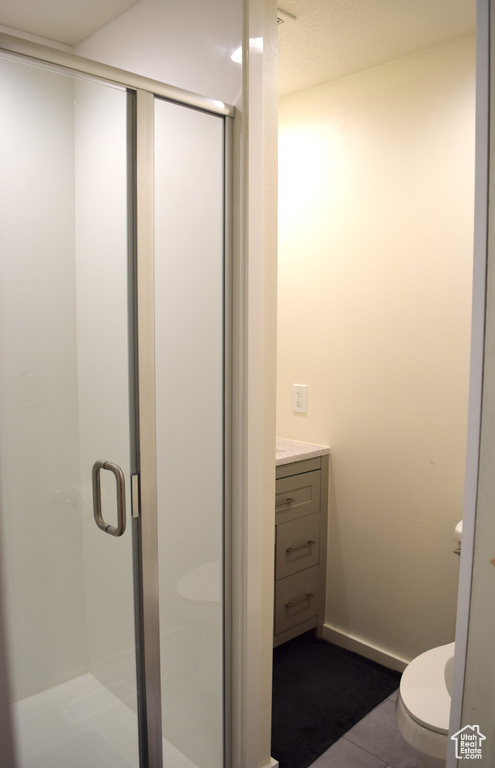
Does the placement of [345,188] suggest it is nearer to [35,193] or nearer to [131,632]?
[35,193]

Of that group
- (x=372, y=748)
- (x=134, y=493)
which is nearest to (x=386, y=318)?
(x=134, y=493)

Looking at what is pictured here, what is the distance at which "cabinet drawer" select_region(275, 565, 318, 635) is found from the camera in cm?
255

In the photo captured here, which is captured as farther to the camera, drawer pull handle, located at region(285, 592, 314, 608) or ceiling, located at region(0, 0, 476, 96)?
drawer pull handle, located at region(285, 592, 314, 608)

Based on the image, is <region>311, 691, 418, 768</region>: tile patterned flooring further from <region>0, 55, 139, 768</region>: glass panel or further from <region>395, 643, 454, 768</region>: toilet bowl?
<region>0, 55, 139, 768</region>: glass panel

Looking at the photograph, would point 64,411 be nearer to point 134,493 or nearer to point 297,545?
point 134,493

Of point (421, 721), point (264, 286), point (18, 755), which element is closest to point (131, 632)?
point (18, 755)

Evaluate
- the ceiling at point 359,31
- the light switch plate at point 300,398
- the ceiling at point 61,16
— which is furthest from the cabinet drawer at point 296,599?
the ceiling at point 61,16

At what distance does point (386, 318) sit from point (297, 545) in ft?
3.49

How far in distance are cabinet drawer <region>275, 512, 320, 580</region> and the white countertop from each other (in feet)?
0.92

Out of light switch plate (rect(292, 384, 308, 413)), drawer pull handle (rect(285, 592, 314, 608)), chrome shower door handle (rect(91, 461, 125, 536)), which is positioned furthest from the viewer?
Answer: light switch plate (rect(292, 384, 308, 413))

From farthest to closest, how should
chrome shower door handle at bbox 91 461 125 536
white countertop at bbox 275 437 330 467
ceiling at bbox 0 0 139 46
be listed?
white countertop at bbox 275 437 330 467
ceiling at bbox 0 0 139 46
chrome shower door handle at bbox 91 461 125 536

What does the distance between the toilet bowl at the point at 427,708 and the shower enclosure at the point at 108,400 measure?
0.62 meters

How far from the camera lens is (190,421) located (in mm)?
1659

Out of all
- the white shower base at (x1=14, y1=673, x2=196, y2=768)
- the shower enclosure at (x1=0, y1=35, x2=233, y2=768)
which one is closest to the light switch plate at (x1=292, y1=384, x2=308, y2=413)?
the shower enclosure at (x1=0, y1=35, x2=233, y2=768)
